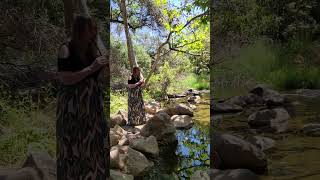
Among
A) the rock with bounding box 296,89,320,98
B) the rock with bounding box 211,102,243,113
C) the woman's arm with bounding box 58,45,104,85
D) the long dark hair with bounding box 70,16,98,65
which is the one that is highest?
the long dark hair with bounding box 70,16,98,65

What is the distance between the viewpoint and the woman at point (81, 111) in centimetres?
220

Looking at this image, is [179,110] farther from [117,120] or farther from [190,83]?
[117,120]

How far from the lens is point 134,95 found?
3400mm

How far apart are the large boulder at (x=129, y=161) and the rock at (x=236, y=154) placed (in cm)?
64

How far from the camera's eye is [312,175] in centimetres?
265

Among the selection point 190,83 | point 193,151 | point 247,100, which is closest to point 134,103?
point 190,83

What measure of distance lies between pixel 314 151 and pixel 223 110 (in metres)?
0.66

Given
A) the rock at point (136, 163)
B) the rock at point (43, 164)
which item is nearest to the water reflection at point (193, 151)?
the rock at point (136, 163)

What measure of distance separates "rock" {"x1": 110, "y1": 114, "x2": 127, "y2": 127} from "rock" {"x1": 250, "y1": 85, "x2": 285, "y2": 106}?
3.67 ft

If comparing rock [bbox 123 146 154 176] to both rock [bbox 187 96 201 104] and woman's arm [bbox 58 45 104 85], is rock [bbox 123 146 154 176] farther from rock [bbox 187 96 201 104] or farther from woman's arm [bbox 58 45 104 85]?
woman's arm [bbox 58 45 104 85]

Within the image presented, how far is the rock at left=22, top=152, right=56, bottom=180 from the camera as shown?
2430 millimetres

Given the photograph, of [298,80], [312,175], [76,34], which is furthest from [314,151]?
[76,34]

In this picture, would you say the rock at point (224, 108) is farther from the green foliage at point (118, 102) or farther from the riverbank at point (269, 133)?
the green foliage at point (118, 102)

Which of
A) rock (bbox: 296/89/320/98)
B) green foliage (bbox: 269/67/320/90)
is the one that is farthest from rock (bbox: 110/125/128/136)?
rock (bbox: 296/89/320/98)
